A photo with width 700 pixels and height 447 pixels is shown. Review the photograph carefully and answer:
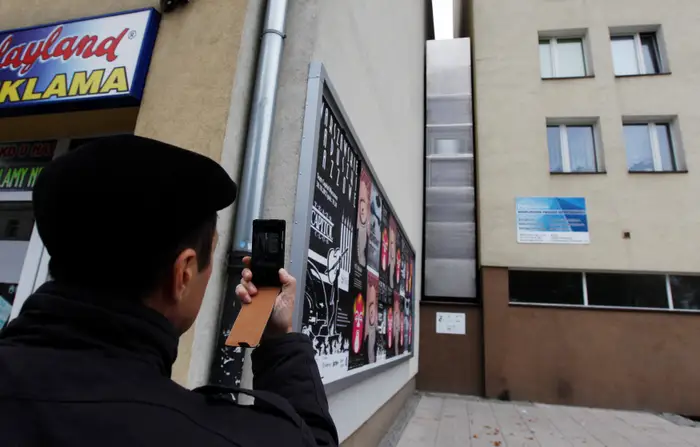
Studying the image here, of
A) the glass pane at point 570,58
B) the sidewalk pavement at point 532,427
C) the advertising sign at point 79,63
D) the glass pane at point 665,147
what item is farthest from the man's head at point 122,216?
the glass pane at point 570,58

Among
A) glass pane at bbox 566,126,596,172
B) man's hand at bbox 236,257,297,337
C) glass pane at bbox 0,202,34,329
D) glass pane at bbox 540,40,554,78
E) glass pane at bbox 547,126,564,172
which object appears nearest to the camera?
man's hand at bbox 236,257,297,337

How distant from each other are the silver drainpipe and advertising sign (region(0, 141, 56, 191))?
6.15 ft

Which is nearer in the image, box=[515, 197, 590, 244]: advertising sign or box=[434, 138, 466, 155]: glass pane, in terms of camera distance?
box=[515, 197, 590, 244]: advertising sign

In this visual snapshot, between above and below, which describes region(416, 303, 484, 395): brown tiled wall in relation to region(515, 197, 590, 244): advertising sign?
below

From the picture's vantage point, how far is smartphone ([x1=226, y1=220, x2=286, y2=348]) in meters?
0.85

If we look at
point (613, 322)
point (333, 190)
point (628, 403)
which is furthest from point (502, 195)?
point (333, 190)

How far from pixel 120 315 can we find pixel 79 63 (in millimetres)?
2217

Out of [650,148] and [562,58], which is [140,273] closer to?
[650,148]

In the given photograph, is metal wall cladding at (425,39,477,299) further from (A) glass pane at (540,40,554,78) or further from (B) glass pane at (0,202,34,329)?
(B) glass pane at (0,202,34,329)

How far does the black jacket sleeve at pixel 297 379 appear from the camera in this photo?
859 millimetres

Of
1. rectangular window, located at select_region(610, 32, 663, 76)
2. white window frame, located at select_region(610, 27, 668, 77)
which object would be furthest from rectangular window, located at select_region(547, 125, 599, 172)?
rectangular window, located at select_region(610, 32, 663, 76)

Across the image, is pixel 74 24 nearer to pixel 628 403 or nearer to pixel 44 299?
pixel 44 299

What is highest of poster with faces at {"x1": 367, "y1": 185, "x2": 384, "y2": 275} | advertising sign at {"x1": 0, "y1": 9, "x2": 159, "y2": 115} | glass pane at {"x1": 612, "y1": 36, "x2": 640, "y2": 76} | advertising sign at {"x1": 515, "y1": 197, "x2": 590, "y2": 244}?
glass pane at {"x1": 612, "y1": 36, "x2": 640, "y2": 76}

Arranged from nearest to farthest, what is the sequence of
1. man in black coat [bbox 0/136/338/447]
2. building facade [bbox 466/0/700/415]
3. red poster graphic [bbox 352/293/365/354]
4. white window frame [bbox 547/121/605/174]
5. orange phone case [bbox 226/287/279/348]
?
man in black coat [bbox 0/136/338/447] → orange phone case [bbox 226/287/279/348] → red poster graphic [bbox 352/293/365/354] → building facade [bbox 466/0/700/415] → white window frame [bbox 547/121/605/174]
